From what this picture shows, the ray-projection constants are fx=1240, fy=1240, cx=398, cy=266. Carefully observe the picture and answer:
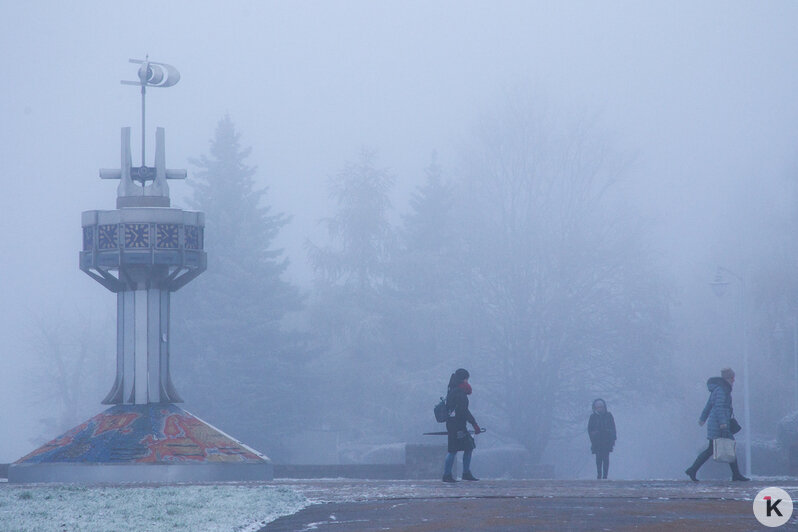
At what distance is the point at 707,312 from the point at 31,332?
122 feet

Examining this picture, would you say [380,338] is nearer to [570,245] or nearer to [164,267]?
[570,245]

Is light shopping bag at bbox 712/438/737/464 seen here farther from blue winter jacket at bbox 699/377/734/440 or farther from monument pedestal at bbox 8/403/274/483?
monument pedestal at bbox 8/403/274/483

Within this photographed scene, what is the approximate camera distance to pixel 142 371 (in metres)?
25.8

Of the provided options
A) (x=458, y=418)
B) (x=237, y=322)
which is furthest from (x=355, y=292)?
(x=458, y=418)

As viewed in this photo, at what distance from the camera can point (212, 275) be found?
47.8m

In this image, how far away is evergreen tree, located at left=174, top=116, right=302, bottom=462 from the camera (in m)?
46.3

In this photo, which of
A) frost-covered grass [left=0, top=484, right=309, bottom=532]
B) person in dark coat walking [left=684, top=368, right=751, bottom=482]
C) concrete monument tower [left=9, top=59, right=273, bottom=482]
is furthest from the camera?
concrete monument tower [left=9, top=59, right=273, bottom=482]

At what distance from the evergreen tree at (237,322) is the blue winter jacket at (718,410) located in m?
28.8

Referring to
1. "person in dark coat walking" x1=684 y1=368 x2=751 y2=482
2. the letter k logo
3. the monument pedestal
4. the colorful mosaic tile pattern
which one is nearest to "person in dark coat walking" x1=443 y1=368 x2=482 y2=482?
"person in dark coat walking" x1=684 y1=368 x2=751 y2=482

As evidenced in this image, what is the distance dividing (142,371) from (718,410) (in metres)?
12.2
